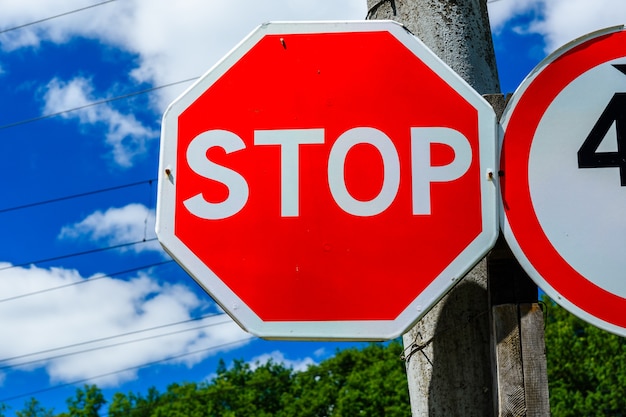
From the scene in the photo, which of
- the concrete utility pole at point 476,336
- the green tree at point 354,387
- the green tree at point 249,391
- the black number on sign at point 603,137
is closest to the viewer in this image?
the concrete utility pole at point 476,336

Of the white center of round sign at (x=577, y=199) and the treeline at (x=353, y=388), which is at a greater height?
the treeline at (x=353, y=388)

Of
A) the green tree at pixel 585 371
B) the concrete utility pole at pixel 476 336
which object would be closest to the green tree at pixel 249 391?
the green tree at pixel 585 371

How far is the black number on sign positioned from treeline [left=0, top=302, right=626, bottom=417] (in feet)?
71.7

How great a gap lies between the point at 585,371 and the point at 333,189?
2389cm

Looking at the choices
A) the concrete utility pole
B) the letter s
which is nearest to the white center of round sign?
the concrete utility pole

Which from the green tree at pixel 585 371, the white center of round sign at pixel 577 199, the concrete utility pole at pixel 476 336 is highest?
the green tree at pixel 585 371

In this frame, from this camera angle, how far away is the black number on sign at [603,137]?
1903mm

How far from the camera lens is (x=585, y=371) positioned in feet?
78.1

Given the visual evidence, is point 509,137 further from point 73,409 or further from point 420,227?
point 73,409

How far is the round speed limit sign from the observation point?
6.07 ft

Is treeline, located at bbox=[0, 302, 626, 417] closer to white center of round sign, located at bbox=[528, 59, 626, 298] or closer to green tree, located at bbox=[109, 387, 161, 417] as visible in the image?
green tree, located at bbox=[109, 387, 161, 417]

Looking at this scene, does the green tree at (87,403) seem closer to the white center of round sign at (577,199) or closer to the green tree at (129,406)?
the green tree at (129,406)

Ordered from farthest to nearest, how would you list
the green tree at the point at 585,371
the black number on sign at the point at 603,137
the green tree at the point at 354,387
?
the green tree at the point at 354,387 < the green tree at the point at 585,371 < the black number on sign at the point at 603,137

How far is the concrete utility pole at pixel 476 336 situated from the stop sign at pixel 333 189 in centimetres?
12
